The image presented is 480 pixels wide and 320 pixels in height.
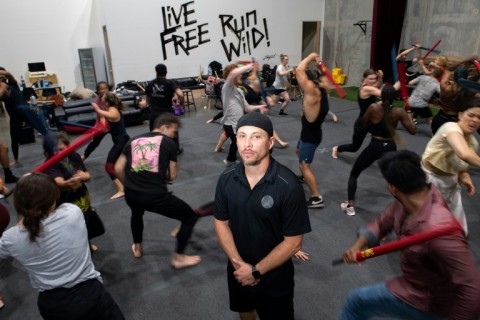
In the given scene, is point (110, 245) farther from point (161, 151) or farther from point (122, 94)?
point (122, 94)

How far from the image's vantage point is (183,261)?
3.25 m

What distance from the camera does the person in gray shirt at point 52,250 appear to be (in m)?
1.73

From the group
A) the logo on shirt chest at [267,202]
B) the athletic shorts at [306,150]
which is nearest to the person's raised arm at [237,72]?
the athletic shorts at [306,150]

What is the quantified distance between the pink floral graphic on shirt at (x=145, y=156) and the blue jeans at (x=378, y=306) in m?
1.77

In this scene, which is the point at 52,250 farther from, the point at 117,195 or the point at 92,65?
the point at 92,65

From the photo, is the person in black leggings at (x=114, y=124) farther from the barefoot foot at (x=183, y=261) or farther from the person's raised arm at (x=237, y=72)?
the barefoot foot at (x=183, y=261)

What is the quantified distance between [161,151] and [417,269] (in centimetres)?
Result: 203

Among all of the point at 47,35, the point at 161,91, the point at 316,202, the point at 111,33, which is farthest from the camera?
the point at 47,35

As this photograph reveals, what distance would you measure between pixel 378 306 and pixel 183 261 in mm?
1897

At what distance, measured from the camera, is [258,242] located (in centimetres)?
187

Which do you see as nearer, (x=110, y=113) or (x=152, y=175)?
(x=152, y=175)

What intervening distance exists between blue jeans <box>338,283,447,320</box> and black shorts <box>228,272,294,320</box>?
338 mm

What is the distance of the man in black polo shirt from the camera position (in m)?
1.78

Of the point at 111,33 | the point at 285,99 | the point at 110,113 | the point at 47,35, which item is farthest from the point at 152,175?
the point at 47,35
